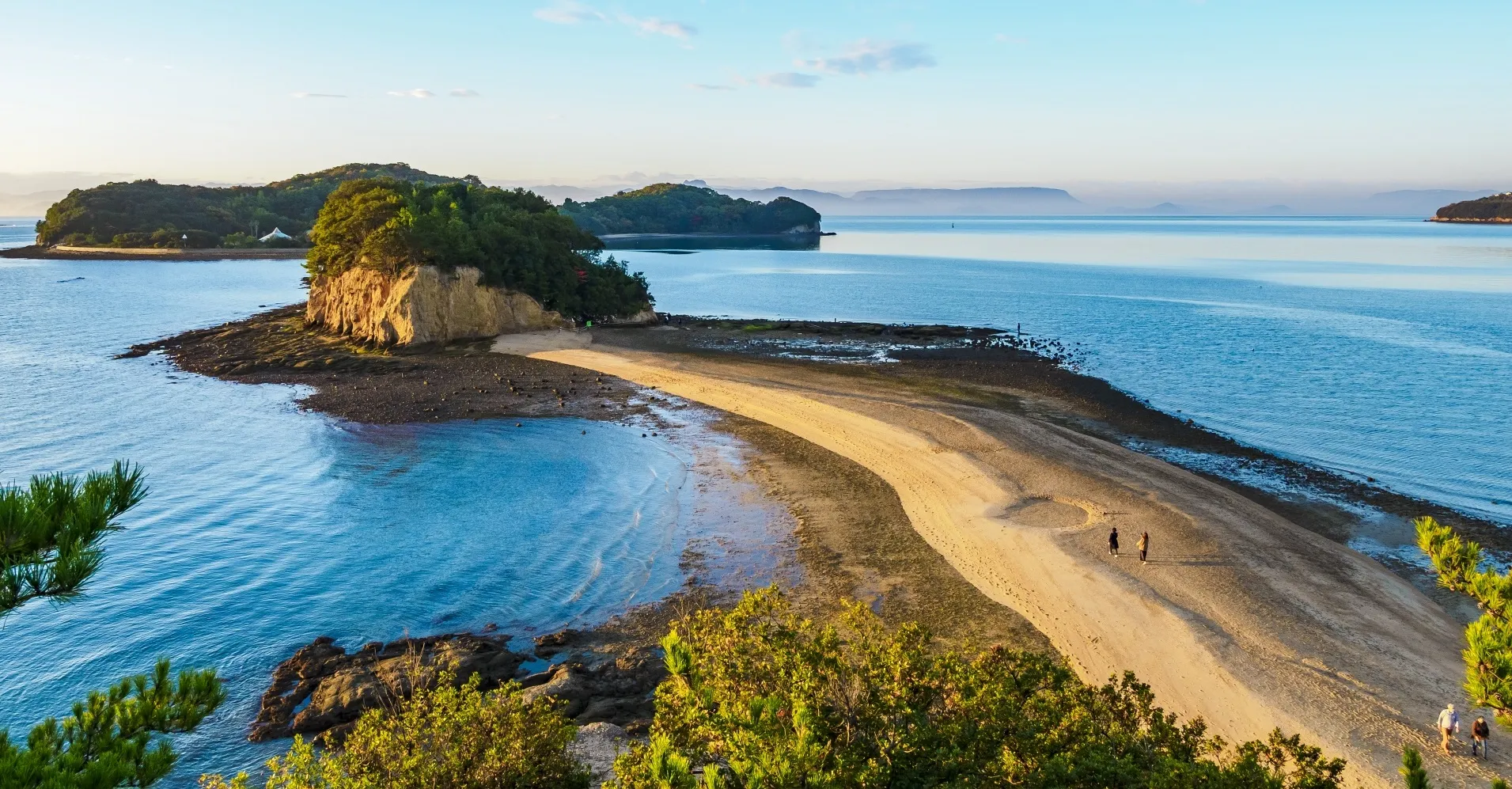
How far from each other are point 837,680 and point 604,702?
9997 mm

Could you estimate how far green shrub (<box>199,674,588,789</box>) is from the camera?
1277cm

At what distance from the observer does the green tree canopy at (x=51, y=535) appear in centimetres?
799

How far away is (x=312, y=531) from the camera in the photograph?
112ft

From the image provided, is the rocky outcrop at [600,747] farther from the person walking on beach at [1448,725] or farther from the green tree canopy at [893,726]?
the person walking on beach at [1448,725]

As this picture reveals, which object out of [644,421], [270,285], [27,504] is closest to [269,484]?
[644,421]

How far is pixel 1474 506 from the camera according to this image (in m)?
35.7

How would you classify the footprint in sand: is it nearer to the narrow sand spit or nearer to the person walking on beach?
the narrow sand spit

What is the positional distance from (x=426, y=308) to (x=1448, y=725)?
6938 centimetres

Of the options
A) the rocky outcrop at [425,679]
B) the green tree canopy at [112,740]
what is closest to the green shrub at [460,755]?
the green tree canopy at [112,740]

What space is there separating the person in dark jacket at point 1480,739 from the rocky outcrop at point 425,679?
60.1 ft

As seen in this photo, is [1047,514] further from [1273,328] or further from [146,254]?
[146,254]

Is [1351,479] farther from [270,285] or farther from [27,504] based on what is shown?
[270,285]

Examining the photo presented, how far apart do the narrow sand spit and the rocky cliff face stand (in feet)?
131

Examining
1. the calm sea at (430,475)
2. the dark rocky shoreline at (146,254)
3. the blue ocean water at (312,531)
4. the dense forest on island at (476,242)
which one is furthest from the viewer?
the dark rocky shoreline at (146,254)
